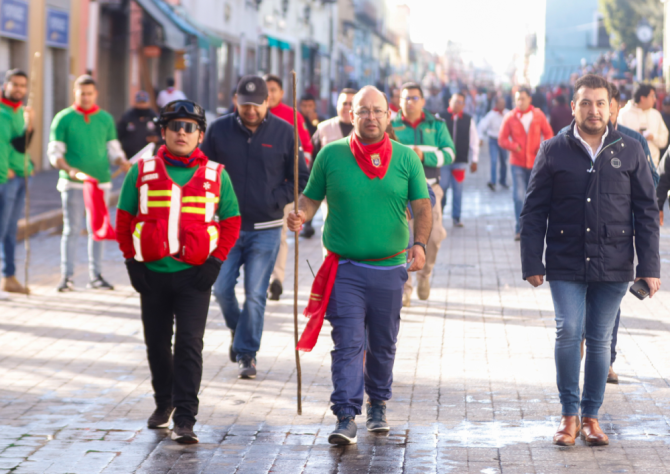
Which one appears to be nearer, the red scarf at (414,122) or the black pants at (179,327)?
the black pants at (179,327)

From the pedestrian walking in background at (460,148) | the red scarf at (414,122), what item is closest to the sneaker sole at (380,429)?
the red scarf at (414,122)

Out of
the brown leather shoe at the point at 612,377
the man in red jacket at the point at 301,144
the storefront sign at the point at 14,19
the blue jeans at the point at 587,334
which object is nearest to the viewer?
the blue jeans at the point at 587,334

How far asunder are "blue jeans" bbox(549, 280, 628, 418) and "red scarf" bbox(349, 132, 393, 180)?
1022 millimetres

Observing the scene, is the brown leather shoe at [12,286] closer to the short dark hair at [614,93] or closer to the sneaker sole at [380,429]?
the sneaker sole at [380,429]

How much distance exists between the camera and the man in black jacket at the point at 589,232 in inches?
214

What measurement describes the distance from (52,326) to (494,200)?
42.4 feet

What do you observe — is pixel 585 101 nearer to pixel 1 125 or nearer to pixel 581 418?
pixel 581 418

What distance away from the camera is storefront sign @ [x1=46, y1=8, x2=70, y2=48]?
22.1 metres

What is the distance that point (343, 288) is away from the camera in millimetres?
5652

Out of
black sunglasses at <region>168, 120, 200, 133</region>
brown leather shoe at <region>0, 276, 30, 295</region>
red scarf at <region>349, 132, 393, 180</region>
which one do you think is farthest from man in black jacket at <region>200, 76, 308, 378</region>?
brown leather shoe at <region>0, 276, 30, 295</region>

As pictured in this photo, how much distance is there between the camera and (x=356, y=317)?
5648mm

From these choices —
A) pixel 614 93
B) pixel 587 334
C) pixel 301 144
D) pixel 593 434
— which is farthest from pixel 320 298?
pixel 301 144

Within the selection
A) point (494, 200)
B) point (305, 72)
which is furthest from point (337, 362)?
point (305, 72)

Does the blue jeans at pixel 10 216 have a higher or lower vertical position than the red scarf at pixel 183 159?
lower
